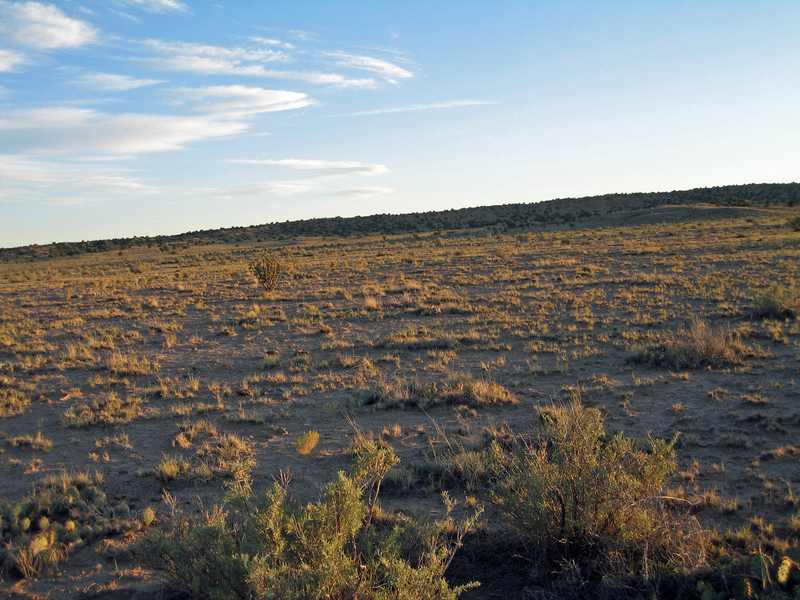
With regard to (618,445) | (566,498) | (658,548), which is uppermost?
(618,445)

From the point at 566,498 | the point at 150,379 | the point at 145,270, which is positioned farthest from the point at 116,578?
the point at 145,270

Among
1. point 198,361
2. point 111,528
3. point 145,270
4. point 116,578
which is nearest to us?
point 116,578

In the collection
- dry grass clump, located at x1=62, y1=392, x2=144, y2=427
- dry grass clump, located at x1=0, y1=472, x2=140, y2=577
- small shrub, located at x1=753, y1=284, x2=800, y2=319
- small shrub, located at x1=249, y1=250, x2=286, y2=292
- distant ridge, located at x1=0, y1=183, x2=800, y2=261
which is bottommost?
dry grass clump, located at x1=0, y1=472, x2=140, y2=577

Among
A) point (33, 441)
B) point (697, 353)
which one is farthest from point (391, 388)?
point (697, 353)

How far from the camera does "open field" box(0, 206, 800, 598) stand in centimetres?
519

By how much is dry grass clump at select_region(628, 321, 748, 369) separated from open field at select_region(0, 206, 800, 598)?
0.04 m

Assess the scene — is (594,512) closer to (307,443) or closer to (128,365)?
(307,443)

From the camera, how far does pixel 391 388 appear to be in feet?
27.8

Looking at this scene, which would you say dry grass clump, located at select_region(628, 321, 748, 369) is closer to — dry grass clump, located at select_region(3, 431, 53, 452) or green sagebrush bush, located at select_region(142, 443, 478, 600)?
green sagebrush bush, located at select_region(142, 443, 478, 600)

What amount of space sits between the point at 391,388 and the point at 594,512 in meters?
4.99

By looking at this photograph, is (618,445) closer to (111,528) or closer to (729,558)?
(729,558)

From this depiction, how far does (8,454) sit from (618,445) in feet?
24.2

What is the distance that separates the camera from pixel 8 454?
6.89 metres

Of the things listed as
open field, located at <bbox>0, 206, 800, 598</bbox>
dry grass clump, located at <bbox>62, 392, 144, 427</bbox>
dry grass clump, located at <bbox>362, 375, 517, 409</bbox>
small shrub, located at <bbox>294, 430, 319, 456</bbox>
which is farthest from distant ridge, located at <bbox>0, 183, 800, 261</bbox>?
small shrub, located at <bbox>294, 430, 319, 456</bbox>
